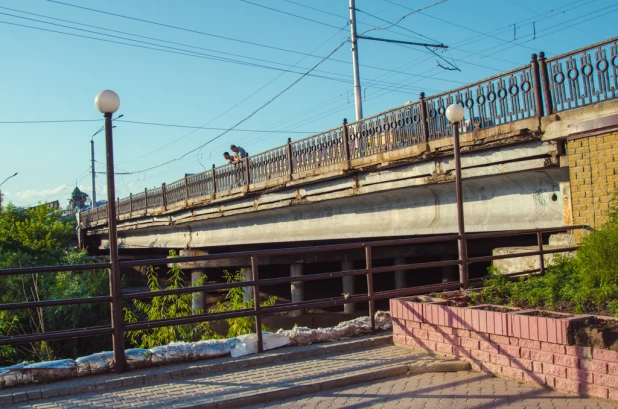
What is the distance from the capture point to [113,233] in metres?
5.91

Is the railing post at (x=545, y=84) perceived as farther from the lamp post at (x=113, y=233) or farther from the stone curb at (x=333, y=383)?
the lamp post at (x=113, y=233)

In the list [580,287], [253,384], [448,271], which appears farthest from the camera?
[448,271]

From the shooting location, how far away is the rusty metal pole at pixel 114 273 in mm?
5730

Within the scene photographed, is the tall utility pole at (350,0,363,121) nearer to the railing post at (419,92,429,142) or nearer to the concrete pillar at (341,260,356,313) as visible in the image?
the concrete pillar at (341,260,356,313)

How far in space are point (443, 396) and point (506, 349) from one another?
912 mm

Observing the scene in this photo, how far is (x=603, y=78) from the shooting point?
29.9 feet

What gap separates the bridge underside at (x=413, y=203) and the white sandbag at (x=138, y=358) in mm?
7508

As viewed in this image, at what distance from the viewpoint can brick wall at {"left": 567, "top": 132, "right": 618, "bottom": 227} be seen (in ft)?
29.3

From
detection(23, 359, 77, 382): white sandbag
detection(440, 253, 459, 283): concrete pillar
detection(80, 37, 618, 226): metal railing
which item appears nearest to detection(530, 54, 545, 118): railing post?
detection(80, 37, 618, 226): metal railing

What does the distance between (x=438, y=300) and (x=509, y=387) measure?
1645 millimetres

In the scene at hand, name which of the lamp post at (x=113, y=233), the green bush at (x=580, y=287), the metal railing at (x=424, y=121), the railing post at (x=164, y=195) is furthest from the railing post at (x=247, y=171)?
the lamp post at (x=113, y=233)

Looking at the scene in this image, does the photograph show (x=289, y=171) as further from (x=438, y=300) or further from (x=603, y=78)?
(x=438, y=300)

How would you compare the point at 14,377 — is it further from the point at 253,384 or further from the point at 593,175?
the point at 593,175

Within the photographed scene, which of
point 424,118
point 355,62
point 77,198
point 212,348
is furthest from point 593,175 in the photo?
point 77,198
